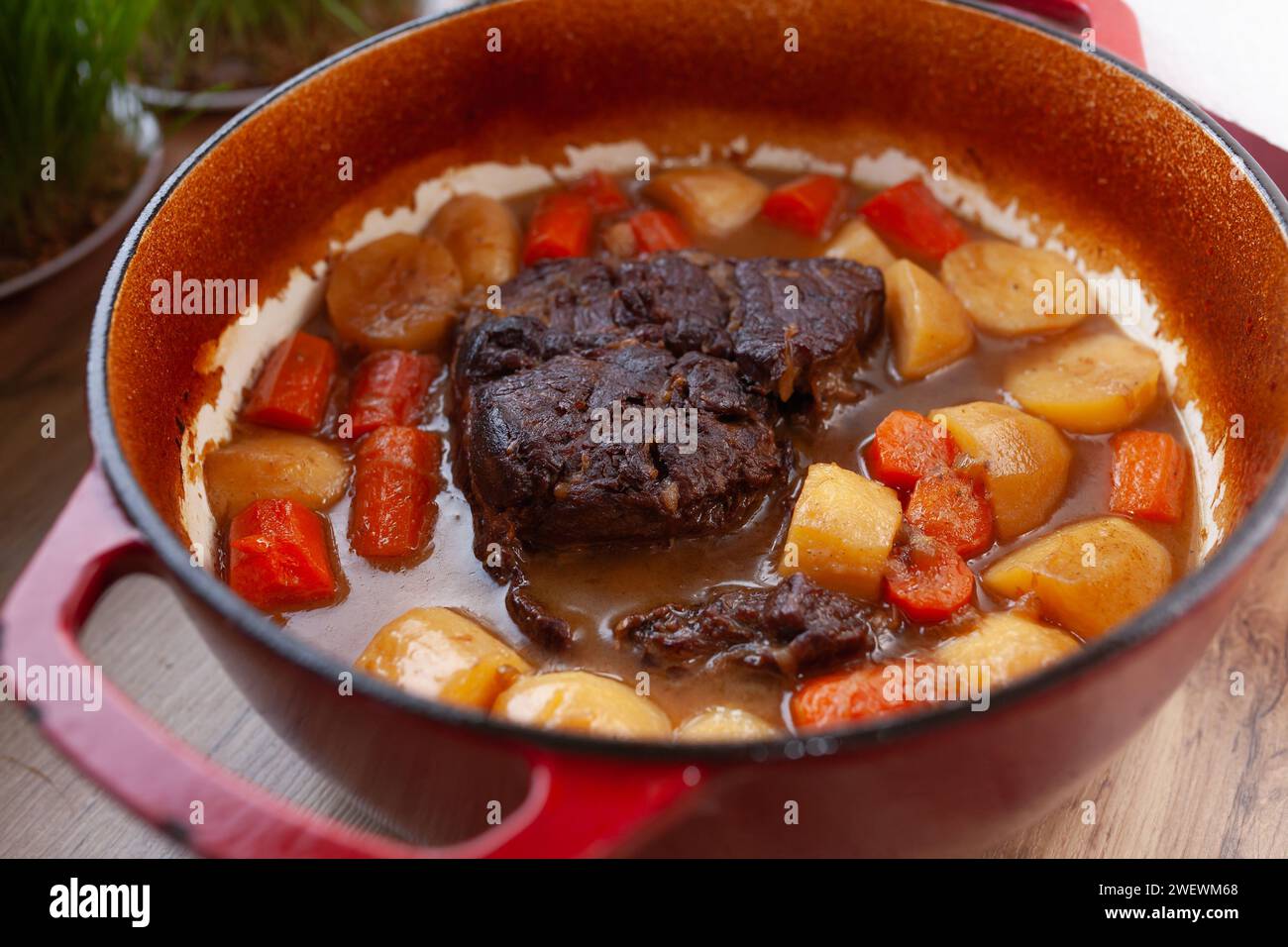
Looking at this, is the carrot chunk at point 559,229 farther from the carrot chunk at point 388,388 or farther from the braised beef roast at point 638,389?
the carrot chunk at point 388,388

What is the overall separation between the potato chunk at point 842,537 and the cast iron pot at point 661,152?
54 centimetres

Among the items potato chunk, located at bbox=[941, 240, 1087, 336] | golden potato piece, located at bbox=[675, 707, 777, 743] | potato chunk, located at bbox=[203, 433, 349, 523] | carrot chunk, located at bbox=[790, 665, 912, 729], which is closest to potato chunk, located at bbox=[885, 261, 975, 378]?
potato chunk, located at bbox=[941, 240, 1087, 336]

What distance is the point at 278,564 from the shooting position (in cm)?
215

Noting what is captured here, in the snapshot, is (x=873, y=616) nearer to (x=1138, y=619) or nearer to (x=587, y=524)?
(x=587, y=524)

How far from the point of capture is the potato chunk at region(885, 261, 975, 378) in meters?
2.57

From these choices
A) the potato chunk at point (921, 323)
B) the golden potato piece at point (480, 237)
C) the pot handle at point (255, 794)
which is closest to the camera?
the pot handle at point (255, 794)

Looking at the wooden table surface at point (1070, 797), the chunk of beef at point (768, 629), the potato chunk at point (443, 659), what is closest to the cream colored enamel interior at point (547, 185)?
the wooden table surface at point (1070, 797)

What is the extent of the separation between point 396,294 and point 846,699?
1.45 metres

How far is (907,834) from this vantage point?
1.55m

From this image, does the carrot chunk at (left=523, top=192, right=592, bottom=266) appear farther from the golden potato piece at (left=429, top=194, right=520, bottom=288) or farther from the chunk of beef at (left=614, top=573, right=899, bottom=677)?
the chunk of beef at (left=614, top=573, right=899, bottom=677)

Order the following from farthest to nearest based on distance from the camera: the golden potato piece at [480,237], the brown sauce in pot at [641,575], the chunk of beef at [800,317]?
the golden potato piece at [480,237]
the chunk of beef at [800,317]
the brown sauce in pot at [641,575]

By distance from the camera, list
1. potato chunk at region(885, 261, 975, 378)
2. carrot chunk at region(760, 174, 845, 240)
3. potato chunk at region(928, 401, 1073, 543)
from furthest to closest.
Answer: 1. carrot chunk at region(760, 174, 845, 240)
2. potato chunk at region(885, 261, 975, 378)
3. potato chunk at region(928, 401, 1073, 543)

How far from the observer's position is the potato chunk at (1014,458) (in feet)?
7.38

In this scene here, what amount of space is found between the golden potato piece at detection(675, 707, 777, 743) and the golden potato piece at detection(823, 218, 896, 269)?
130 cm
